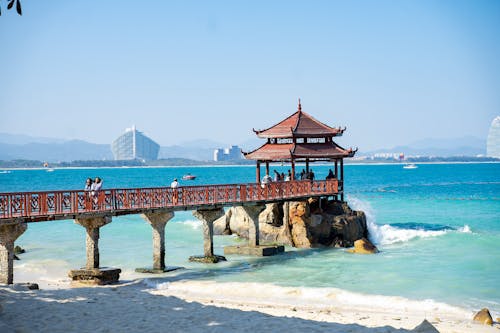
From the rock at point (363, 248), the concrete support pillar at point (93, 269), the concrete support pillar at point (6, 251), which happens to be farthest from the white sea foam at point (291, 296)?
the rock at point (363, 248)

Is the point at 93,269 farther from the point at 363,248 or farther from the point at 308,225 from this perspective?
the point at 363,248

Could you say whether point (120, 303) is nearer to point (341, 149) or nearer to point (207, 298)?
point (207, 298)

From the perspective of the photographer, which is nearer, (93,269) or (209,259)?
(93,269)

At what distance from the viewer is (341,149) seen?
1314 inches

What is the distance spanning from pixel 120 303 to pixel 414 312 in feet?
26.0

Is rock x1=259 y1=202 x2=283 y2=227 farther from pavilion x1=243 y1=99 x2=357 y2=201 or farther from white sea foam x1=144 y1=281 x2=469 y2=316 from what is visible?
white sea foam x1=144 y1=281 x2=469 y2=316

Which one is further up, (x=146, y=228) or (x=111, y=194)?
(x=111, y=194)

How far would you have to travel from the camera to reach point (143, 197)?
2383 cm

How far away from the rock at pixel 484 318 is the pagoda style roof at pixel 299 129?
16.1 m

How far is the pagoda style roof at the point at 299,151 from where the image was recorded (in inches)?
1266

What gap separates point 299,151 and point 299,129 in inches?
46.1

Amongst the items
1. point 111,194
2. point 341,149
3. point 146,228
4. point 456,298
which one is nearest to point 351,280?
point 456,298

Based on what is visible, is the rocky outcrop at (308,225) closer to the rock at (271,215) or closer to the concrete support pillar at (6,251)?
the rock at (271,215)

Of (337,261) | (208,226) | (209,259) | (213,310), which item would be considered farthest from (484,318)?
(208,226)
